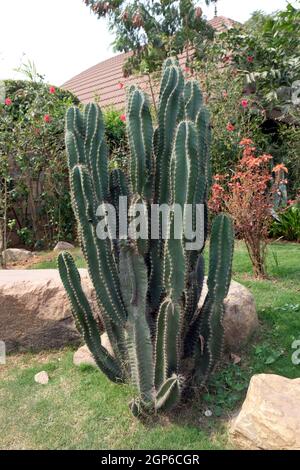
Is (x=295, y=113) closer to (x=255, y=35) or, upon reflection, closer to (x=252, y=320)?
(x=255, y=35)

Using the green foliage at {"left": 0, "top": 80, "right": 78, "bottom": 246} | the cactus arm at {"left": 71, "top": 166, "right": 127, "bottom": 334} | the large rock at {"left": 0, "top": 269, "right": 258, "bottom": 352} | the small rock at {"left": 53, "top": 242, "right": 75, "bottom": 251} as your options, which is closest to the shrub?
the green foliage at {"left": 0, "top": 80, "right": 78, "bottom": 246}

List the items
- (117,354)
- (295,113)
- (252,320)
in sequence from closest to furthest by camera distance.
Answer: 1. (117,354)
2. (252,320)
3. (295,113)

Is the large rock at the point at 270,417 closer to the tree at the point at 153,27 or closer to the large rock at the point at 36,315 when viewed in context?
the large rock at the point at 36,315

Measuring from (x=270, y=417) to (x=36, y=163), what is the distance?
5.74 m

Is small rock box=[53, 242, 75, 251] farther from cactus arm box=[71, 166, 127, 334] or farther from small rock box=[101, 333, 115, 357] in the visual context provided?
cactus arm box=[71, 166, 127, 334]

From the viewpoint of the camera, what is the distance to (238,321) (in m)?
3.69

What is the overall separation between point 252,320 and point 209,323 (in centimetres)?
92

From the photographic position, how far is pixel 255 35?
9.34m

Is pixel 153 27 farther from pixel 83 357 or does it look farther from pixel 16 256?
pixel 83 357

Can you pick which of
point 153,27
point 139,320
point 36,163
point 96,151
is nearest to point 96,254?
point 139,320

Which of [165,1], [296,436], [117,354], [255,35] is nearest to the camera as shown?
[296,436]

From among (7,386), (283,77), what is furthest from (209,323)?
(283,77)

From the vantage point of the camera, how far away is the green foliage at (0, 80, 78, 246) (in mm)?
7168

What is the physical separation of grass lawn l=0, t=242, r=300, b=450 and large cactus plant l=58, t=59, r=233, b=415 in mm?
167
